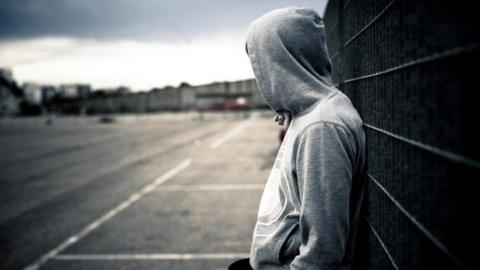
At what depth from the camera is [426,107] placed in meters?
1.25

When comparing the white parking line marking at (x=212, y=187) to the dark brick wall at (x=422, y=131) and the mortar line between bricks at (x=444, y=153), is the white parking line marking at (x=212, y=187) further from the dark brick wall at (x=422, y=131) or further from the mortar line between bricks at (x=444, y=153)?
the mortar line between bricks at (x=444, y=153)

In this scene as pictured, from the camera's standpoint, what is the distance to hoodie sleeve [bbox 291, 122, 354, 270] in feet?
4.98

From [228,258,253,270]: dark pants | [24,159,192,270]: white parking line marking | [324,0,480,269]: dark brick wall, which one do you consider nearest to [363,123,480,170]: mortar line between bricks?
[324,0,480,269]: dark brick wall

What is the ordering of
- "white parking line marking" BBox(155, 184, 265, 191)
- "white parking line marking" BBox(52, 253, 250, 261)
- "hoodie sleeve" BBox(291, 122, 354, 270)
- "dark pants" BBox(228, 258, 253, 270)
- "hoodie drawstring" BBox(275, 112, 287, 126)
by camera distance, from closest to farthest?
"hoodie sleeve" BBox(291, 122, 354, 270) < "hoodie drawstring" BBox(275, 112, 287, 126) < "dark pants" BBox(228, 258, 253, 270) < "white parking line marking" BBox(52, 253, 250, 261) < "white parking line marking" BBox(155, 184, 265, 191)

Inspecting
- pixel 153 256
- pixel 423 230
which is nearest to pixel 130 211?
pixel 153 256

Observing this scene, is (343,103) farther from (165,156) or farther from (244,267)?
(165,156)

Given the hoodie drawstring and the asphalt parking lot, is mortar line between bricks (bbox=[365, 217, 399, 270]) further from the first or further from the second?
the asphalt parking lot

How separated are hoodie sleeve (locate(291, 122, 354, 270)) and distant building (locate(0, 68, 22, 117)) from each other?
83.0 metres

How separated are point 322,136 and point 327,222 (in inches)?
12.7

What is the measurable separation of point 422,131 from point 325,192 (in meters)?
0.41

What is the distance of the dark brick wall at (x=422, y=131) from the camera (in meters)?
0.99

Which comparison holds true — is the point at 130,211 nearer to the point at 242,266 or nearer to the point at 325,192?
the point at 242,266

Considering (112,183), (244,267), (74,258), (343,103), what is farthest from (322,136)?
(112,183)

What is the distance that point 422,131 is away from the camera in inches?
50.9
